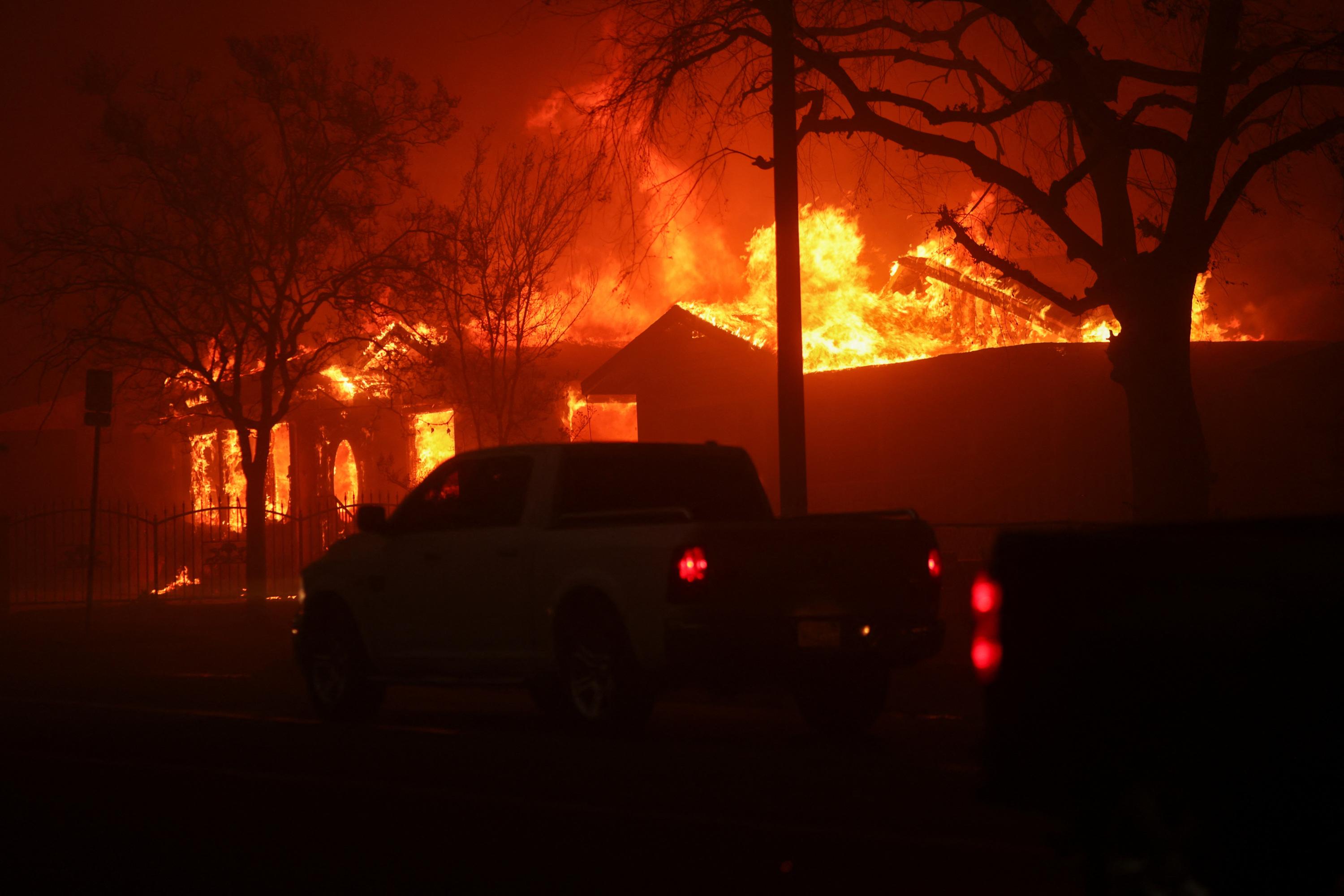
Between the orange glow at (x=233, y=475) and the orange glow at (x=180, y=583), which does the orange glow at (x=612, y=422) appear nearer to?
the orange glow at (x=233, y=475)

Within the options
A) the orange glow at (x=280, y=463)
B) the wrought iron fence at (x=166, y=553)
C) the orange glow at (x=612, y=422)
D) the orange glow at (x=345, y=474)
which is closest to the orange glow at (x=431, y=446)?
the wrought iron fence at (x=166, y=553)

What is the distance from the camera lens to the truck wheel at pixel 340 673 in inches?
466

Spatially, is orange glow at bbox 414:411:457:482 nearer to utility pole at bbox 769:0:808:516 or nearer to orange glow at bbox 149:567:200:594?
orange glow at bbox 149:567:200:594

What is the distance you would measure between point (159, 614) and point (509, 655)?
16630 mm

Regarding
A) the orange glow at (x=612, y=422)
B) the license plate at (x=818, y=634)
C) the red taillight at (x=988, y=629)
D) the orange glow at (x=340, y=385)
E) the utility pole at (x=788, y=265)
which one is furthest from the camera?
the orange glow at (x=612, y=422)

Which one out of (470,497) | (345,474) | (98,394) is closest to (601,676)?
(470,497)

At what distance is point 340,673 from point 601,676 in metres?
2.76

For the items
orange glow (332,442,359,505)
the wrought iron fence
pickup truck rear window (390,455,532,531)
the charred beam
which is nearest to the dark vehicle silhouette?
pickup truck rear window (390,455,532,531)

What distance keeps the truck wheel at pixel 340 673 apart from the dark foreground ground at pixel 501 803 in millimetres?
231

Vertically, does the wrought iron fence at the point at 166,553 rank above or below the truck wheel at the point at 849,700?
above

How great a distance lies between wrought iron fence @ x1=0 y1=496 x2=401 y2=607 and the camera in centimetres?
2828

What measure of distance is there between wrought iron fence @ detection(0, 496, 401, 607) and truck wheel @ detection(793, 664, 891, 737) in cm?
1395

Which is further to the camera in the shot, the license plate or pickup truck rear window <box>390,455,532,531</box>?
pickup truck rear window <box>390,455,532,531</box>

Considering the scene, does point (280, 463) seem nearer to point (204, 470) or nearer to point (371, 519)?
point (204, 470)
